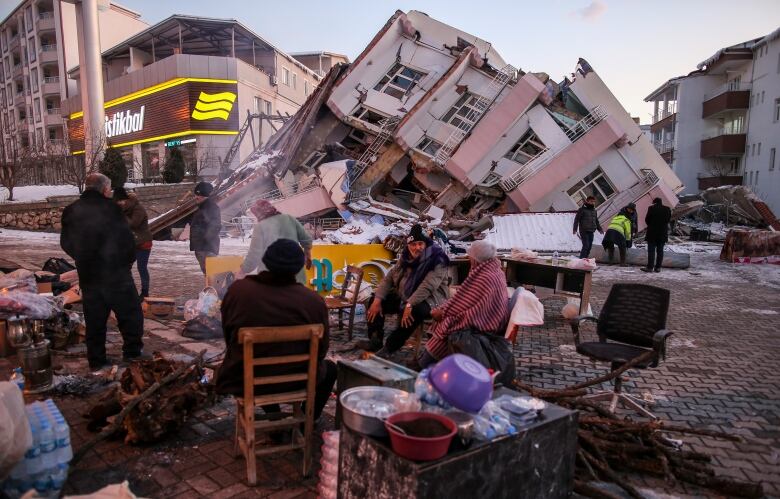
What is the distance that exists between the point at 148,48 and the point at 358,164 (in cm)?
2569

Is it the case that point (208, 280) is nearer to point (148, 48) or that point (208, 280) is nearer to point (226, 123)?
point (226, 123)

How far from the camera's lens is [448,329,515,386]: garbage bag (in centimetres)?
424

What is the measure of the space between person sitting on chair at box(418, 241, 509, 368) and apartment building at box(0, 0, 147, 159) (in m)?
46.7

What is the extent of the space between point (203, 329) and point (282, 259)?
3.84 meters

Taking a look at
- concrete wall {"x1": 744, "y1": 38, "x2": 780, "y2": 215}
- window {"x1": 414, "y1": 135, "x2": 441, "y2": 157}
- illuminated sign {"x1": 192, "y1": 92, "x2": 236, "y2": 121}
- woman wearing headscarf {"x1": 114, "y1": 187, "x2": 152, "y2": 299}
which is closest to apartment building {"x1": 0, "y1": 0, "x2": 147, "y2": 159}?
illuminated sign {"x1": 192, "y1": 92, "x2": 236, "y2": 121}

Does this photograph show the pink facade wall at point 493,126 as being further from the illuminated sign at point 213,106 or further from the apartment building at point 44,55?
the apartment building at point 44,55

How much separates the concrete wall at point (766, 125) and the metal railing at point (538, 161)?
15.4 m

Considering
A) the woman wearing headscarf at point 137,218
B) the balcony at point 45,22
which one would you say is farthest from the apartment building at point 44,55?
the woman wearing headscarf at point 137,218

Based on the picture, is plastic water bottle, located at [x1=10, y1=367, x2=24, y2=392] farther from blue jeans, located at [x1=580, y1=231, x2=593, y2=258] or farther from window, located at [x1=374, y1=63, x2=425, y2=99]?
window, located at [x1=374, y1=63, x2=425, y2=99]

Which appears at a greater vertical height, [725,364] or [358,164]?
[358,164]

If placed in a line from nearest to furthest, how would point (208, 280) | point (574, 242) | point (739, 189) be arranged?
point (208, 280) < point (574, 242) < point (739, 189)

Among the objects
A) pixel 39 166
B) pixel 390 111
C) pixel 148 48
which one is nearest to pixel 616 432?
pixel 390 111

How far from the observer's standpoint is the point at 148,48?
37.7 metres

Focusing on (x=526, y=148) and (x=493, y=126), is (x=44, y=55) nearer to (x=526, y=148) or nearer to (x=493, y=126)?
(x=493, y=126)
